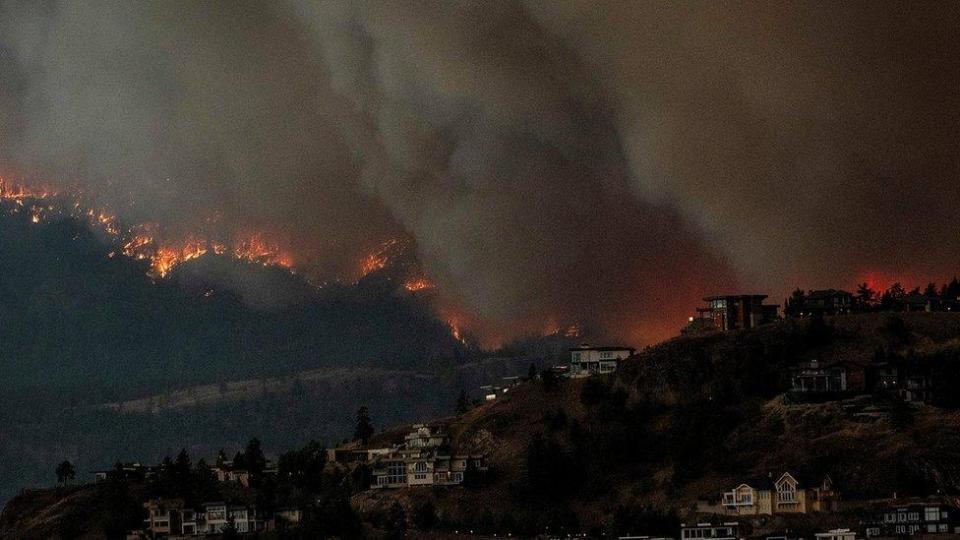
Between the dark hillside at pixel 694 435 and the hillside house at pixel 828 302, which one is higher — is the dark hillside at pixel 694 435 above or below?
below

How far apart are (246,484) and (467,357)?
44687 millimetres

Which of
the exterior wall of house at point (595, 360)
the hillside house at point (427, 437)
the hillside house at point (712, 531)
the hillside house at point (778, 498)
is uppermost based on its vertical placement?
the exterior wall of house at point (595, 360)

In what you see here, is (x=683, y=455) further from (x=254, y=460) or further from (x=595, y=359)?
(x=254, y=460)

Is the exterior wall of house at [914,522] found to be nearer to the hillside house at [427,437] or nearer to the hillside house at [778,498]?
the hillside house at [778,498]

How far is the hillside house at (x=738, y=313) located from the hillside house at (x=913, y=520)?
2413 cm

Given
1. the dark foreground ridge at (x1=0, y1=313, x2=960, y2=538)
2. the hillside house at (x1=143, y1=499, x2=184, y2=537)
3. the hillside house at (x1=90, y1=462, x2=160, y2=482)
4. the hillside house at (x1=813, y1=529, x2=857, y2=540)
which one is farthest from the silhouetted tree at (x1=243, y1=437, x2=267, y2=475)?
the hillside house at (x1=813, y1=529, x2=857, y2=540)

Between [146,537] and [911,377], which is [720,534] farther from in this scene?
[146,537]

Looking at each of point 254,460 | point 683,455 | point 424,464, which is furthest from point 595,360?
point 683,455

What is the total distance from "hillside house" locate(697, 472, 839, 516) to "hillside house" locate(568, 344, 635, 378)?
1984 centimetres

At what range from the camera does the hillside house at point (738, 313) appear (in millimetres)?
120375

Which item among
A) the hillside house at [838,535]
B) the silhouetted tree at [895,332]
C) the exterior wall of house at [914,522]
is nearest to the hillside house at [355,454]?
the silhouetted tree at [895,332]

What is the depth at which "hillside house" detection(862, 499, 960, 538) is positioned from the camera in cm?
9438

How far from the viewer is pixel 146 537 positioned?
10894 cm

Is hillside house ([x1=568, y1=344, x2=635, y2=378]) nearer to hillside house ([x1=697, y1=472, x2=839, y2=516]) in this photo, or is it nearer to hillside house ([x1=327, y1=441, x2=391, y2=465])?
hillside house ([x1=327, y1=441, x2=391, y2=465])
